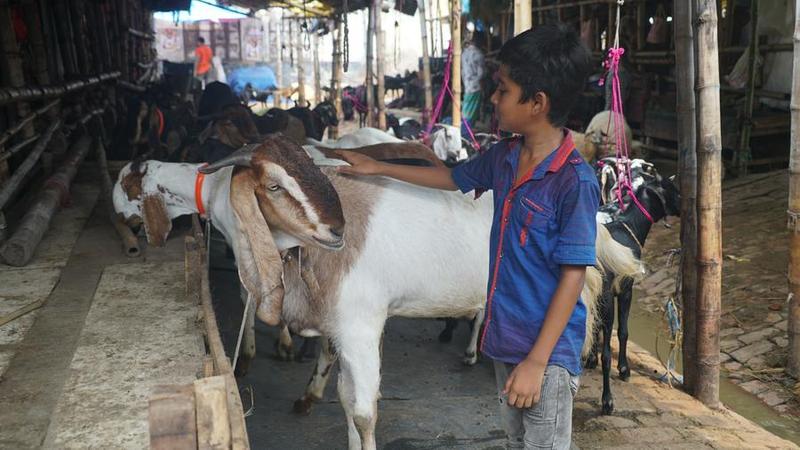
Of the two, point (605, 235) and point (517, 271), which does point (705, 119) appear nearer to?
point (605, 235)

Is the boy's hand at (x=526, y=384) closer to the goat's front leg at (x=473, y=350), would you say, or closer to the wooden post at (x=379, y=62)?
the goat's front leg at (x=473, y=350)

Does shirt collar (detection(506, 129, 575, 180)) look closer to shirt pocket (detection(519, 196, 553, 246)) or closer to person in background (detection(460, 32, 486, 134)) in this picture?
A: shirt pocket (detection(519, 196, 553, 246))

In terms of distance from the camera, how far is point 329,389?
4.74 metres

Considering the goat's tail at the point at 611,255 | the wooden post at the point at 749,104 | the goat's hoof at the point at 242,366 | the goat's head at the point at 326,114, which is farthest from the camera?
the goat's head at the point at 326,114


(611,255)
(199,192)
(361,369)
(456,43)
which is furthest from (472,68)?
(361,369)

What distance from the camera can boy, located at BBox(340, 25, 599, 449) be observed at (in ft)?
7.13

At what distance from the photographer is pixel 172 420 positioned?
1.76 meters

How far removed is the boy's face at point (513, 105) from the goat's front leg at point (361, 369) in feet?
4.45

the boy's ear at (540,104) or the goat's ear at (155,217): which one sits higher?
the boy's ear at (540,104)

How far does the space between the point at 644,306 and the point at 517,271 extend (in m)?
5.96

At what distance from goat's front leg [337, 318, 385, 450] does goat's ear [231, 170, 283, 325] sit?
0.43m

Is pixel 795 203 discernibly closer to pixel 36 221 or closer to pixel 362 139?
pixel 362 139

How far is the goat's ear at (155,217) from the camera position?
3.87m

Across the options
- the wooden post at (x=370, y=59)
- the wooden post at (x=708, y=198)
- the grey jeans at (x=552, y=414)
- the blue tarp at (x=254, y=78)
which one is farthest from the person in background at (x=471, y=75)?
the blue tarp at (x=254, y=78)
